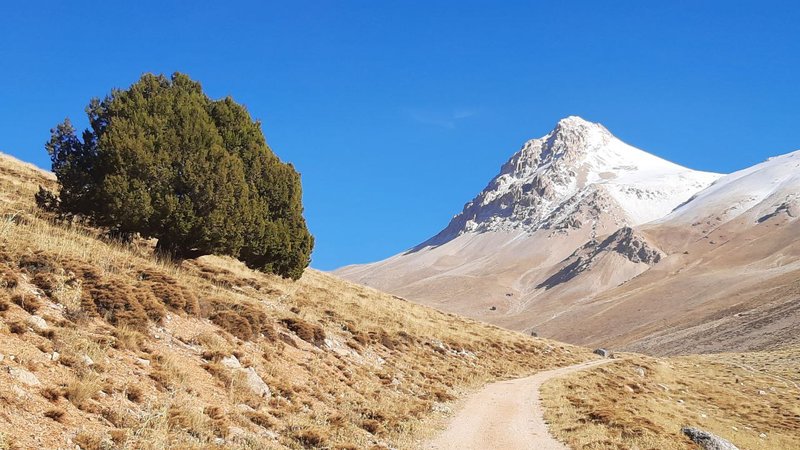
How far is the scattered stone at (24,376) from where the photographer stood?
10.4 meters

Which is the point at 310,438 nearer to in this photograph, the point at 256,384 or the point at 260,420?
the point at 260,420

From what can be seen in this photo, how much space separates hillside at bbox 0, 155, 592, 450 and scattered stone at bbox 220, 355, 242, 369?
7 centimetres

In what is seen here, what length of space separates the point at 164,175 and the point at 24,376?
15928mm

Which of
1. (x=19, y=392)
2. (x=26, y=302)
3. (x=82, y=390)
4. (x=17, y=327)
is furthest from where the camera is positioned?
(x=26, y=302)

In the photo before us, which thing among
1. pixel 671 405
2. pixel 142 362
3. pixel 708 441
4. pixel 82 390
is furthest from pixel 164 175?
pixel 671 405

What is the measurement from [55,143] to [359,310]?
18321mm

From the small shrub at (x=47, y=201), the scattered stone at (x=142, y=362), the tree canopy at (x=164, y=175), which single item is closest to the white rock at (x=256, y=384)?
the scattered stone at (x=142, y=362)

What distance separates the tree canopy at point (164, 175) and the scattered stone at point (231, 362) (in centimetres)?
1026

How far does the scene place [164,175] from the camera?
82.9 ft

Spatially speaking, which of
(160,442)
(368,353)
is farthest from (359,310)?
(160,442)

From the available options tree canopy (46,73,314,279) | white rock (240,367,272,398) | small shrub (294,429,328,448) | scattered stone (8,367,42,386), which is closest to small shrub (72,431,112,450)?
scattered stone (8,367,42,386)

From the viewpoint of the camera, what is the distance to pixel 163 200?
24.7m

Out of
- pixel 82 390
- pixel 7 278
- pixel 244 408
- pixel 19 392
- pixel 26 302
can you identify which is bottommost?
pixel 244 408

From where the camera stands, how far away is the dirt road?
16.9m
